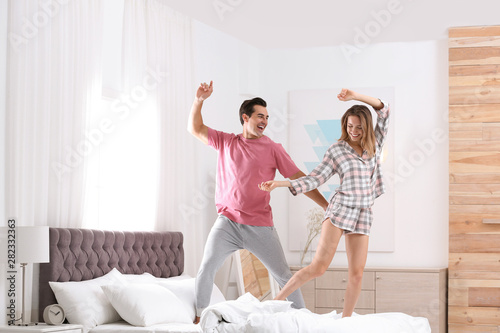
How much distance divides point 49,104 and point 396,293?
3508mm

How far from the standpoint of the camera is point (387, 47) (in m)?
6.40

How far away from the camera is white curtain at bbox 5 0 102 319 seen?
11.6 feet

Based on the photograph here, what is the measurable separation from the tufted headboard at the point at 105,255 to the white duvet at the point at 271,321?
4.82ft

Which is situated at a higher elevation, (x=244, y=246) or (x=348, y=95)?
(x=348, y=95)

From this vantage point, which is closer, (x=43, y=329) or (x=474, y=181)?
(x=43, y=329)

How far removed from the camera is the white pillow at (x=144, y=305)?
3674 millimetres

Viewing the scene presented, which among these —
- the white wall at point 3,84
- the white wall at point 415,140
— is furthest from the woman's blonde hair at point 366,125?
the white wall at point 415,140

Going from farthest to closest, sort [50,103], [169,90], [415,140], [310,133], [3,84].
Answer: [310,133] < [415,140] < [169,90] < [50,103] < [3,84]

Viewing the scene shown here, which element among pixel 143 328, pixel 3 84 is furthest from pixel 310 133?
pixel 3 84

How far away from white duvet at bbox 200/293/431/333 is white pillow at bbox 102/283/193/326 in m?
1.21

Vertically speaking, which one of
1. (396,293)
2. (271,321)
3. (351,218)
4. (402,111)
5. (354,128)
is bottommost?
(396,293)

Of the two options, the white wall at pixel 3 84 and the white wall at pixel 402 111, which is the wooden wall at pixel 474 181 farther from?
the white wall at pixel 3 84

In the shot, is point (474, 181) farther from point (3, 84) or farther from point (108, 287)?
point (3, 84)

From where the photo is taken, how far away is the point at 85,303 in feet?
11.8
